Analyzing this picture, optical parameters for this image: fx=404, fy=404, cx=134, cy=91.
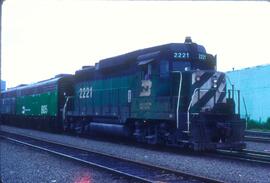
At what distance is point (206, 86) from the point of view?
43.8 feet

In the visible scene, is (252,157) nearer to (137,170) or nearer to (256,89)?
(137,170)

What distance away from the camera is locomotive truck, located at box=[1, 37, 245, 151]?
41.3ft

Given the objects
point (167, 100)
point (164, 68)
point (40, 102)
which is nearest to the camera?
point (167, 100)

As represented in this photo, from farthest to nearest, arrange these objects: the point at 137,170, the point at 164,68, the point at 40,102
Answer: the point at 40,102 < the point at 164,68 < the point at 137,170

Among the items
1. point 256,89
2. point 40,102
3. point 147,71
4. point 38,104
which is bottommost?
point 38,104

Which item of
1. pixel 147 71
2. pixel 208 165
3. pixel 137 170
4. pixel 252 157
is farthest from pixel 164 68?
pixel 137 170

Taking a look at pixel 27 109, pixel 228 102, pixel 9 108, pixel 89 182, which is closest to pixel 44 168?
pixel 89 182

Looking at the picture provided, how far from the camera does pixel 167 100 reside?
13344 mm

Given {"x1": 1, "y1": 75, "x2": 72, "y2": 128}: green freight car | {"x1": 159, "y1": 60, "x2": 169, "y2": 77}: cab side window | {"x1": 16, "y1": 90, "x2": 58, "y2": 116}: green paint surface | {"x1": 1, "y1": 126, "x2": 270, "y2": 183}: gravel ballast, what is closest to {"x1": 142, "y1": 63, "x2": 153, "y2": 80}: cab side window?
{"x1": 159, "y1": 60, "x2": 169, "y2": 77}: cab side window

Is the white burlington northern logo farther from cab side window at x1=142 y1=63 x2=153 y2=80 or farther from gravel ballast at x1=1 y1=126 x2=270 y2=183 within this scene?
gravel ballast at x1=1 y1=126 x2=270 y2=183

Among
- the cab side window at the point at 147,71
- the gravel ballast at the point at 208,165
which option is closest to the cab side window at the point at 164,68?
the cab side window at the point at 147,71

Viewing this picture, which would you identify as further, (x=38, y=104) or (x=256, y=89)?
(x=256, y=89)

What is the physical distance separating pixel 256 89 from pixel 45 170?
23413 millimetres

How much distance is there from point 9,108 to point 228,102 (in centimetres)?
2720
